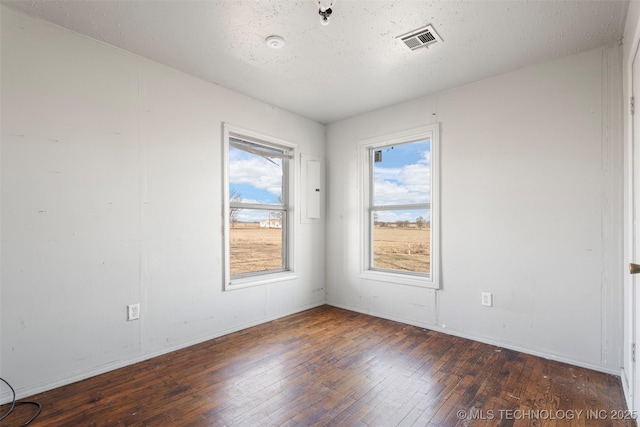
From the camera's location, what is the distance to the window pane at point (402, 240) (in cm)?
362

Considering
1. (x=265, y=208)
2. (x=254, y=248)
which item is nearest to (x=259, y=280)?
(x=254, y=248)

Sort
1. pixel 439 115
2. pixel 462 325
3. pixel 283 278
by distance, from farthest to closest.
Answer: pixel 283 278 → pixel 439 115 → pixel 462 325

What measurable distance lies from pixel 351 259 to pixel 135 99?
2.95 m

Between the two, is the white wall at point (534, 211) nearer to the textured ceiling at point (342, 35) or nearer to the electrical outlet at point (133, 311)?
the textured ceiling at point (342, 35)

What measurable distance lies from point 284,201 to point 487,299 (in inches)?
100

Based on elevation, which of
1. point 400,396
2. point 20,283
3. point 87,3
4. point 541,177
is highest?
point 87,3

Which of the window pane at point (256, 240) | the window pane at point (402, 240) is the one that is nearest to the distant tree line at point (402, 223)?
the window pane at point (402, 240)

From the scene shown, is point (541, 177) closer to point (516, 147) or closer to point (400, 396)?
point (516, 147)

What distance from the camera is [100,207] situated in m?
2.46

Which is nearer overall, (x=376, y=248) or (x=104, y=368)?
(x=104, y=368)

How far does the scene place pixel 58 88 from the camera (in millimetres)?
2289

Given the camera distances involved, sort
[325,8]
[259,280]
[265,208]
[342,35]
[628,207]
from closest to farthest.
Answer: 1. [325,8]
2. [628,207]
3. [342,35]
4. [259,280]
5. [265,208]

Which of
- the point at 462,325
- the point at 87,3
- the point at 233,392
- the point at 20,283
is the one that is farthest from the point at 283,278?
the point at 87,3

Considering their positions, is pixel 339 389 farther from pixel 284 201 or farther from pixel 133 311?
pixel 284 201
